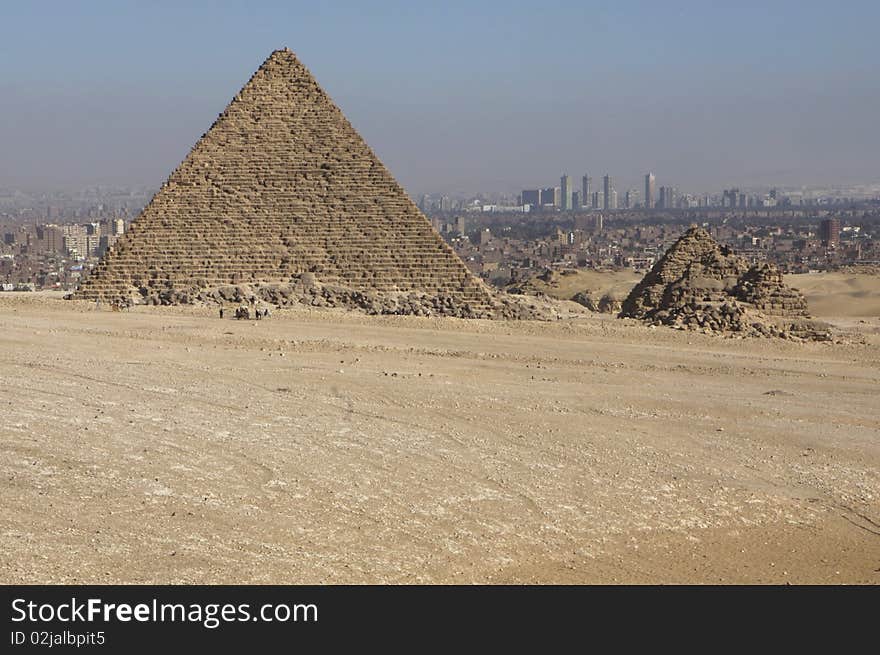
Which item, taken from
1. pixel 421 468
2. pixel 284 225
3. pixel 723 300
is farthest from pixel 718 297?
pixel 421 468

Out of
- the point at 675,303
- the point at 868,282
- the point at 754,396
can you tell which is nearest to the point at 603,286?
the point at 868,282

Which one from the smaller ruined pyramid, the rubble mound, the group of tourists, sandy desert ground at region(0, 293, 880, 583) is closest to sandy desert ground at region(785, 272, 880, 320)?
the rubble mound

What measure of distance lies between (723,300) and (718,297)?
0.16 metres

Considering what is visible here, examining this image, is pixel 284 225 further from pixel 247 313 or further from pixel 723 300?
pixel 723 300

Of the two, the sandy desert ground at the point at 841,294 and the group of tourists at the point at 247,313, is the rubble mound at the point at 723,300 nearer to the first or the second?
the group of tourists at the point at 247,313

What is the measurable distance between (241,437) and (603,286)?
126ft

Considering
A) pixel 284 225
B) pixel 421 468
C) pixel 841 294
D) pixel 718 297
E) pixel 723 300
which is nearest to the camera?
pixel 421 468

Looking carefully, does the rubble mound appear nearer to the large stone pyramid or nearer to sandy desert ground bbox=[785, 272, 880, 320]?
the large stone pyramid

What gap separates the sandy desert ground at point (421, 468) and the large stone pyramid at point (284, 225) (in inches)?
336

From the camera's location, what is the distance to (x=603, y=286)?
1893 inches

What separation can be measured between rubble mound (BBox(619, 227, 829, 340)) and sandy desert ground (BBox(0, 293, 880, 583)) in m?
6.86

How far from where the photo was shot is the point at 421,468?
32.7 feet

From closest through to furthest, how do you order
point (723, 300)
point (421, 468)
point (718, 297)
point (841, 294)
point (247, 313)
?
point (421, 468) → point (247, 313) → point (723, 300) → point (718, 297) → point (841, 294)

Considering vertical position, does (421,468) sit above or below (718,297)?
below
